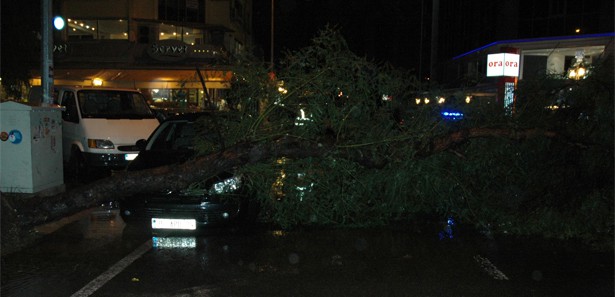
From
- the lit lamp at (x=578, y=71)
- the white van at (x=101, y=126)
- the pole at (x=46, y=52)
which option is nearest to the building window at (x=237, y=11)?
the white van at (x=101, y=126)

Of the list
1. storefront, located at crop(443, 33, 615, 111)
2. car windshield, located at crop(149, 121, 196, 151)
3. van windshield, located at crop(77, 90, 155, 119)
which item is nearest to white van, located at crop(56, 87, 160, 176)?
van windshield, located at crop(77, 90, 155, 119)

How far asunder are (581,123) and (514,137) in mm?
1161

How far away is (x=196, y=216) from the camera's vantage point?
619cm

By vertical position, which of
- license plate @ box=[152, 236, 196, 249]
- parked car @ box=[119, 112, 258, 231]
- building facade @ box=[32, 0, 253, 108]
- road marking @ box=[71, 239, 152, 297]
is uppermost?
building facade @ box=[32, 0, 253, 108]

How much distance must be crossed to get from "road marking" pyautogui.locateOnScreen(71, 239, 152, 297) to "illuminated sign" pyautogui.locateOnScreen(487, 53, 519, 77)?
17037 millimetres

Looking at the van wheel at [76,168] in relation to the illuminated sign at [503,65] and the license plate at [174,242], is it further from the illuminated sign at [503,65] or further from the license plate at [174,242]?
the illuminated sign at [503,65]

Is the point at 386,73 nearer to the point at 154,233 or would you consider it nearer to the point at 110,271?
the point at 154,233

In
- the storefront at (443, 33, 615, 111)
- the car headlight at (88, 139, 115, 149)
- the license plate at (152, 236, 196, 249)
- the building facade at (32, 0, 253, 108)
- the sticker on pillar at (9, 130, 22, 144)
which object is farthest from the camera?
the building facade at (32, 0, 253, 108)

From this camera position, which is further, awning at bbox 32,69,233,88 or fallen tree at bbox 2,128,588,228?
awning at bbox 32,69,233,88

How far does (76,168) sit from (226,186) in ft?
19.4

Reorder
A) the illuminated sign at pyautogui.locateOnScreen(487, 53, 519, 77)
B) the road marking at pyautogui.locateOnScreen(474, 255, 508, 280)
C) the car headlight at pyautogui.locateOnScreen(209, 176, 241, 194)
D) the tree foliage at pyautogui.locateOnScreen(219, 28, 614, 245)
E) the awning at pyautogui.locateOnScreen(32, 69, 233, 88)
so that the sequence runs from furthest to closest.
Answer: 1. the awning at pyautogui.locateOnScreen(32, 69, 233, 88)
2. the illuminated sign at pyautogui.locateOnScreen(487, 53, 519, 77)
3. the tree foliage at pyautogui.locateOnScreen(219, 28, 614, 245)
4. the car headlight at pyautogui.locateOnScreen(209, 176, 241, 194)
5. the road marking at pyautogui.locateOnScreen(474, 255, 508, 280)

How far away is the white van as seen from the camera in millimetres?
10375

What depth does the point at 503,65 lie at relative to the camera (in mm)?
19766

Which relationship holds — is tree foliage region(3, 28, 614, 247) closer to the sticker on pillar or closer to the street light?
the street light
